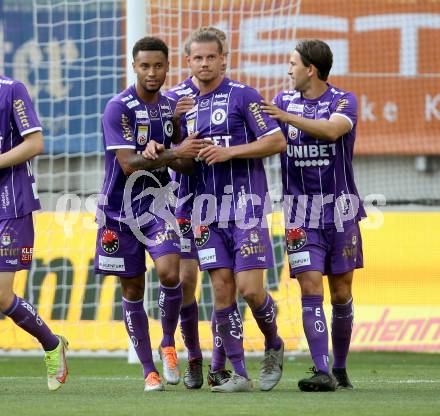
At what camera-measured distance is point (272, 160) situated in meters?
12.5

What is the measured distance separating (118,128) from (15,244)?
92 cm

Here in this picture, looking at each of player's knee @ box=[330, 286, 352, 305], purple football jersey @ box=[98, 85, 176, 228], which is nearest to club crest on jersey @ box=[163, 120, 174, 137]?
purple football jersey @ box=[98, 85, 176, 228]

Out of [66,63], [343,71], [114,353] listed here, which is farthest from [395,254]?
[343,71]

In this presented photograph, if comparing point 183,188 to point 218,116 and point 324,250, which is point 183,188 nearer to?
point 218,116

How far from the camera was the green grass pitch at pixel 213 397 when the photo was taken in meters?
5.82

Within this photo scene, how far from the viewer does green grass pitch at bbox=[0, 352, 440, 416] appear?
582cm

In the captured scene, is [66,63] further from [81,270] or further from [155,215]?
[155,215]

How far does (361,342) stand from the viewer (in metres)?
11.2

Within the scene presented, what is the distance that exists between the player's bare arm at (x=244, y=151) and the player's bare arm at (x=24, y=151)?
98 centimetres

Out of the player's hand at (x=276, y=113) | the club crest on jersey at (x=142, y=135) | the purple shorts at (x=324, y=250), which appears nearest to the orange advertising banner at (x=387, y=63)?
the purple shorts at (x=324, y=250)

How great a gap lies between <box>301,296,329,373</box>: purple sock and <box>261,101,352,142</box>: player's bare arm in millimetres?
986

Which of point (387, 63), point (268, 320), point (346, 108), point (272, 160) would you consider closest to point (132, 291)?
point (268, 320)

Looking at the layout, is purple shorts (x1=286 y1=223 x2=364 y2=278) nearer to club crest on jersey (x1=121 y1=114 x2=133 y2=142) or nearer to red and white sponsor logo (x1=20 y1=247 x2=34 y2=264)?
club crest on jersey (x1=121 y1=114 x2=133 y2=142)

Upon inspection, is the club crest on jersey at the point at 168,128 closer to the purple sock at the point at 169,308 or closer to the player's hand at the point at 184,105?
the player's hand at the point at 184,105
